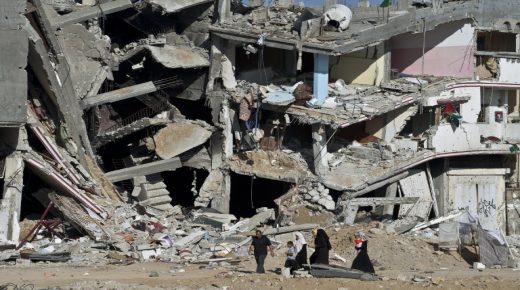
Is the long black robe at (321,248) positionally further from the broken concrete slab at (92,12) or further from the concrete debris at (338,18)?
the broken concrete slab at (92,12)

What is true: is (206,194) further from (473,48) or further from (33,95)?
(473,48)

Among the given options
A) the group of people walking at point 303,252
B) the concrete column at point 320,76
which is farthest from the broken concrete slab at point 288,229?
Answer: the group of people walking at point 303,252

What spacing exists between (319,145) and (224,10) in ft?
18.4

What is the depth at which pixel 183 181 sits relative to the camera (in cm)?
3600

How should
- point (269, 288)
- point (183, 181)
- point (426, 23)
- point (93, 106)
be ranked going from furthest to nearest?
point (183, 181), point (426, 23), point (93, 106), point (269, 288)

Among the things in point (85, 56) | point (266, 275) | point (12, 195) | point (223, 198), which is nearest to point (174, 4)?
point (85, 56)

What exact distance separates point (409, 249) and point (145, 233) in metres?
6.61

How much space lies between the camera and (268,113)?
32594mm

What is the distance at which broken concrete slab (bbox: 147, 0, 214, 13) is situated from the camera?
108 feet

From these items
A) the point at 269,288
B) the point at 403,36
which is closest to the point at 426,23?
the point at 403,36

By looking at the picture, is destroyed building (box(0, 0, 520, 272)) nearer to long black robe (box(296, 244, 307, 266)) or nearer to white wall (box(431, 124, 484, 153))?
white wall (box(431, 124, 484, 153))

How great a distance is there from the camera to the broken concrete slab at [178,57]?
32.4m

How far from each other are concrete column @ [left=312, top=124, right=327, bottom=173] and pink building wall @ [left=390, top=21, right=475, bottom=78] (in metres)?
5.92

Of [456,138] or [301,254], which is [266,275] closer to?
[301,254]
